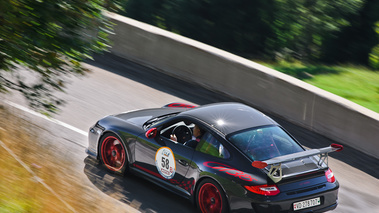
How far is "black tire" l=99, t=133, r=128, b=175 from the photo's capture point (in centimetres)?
838

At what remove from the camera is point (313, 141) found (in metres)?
10.9

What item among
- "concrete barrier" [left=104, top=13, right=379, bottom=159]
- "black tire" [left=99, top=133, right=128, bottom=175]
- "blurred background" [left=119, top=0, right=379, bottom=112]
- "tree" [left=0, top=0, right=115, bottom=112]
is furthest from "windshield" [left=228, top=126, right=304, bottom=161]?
"blurred background" [left=119, top=0, right=379, bottom=112]

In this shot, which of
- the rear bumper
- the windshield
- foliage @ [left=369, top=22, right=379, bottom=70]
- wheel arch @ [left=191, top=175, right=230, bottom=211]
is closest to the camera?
the rear bumper

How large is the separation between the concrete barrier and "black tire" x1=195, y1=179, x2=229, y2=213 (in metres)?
4.47

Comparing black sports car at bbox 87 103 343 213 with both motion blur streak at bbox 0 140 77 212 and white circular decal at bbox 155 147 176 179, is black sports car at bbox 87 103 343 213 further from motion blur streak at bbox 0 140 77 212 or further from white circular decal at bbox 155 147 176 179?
motion blur streak at bbox 0 140 77 212

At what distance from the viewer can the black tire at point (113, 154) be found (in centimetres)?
838

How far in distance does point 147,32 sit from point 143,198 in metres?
7.37

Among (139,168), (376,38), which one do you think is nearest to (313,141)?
(139,168)

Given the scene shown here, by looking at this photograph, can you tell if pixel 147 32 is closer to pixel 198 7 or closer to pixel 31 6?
pixel 198 7

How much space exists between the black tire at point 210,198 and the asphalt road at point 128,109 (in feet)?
1.52

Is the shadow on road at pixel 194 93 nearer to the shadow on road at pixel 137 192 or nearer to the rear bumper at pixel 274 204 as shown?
the rear bumper at pixel 274 204

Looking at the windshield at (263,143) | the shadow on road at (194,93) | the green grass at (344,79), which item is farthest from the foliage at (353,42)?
the windshield at (263,143)

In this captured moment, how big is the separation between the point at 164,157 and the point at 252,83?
17.0ft

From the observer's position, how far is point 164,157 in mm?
7750
